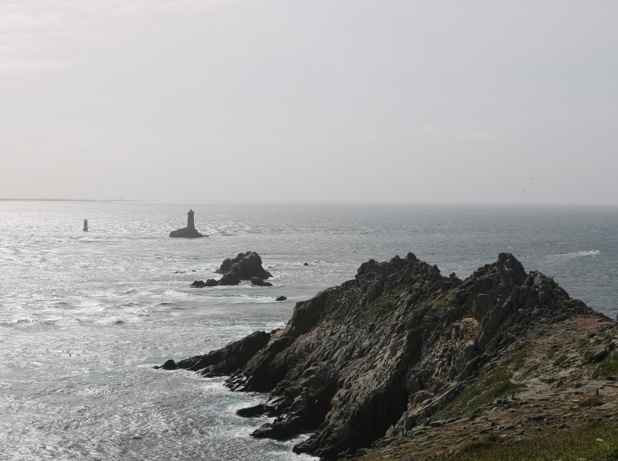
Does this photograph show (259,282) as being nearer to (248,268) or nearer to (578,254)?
(248,268)

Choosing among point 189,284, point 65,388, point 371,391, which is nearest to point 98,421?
point 65,388

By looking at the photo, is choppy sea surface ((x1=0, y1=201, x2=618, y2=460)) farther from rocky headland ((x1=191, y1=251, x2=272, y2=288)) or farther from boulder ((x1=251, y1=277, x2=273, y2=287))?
rocky headland ((x1=191, y1=251, x2=272, y2=288))

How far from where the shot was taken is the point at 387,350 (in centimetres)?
4966

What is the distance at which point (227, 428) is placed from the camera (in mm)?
50531

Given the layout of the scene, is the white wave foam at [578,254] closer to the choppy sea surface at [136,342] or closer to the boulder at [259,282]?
the choppy sea surface at [136,342]

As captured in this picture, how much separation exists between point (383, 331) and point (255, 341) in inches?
649

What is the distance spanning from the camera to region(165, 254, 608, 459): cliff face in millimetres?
43469

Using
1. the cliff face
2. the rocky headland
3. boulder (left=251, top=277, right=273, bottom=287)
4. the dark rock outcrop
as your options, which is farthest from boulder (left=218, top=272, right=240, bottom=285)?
the cliff face

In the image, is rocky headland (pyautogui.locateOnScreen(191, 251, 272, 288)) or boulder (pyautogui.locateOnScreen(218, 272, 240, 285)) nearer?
rocky headland (pyautogui.locateOnScreen(191, 251, 272, 288))

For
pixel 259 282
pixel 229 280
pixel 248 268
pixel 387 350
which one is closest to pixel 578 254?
pixel 248 268

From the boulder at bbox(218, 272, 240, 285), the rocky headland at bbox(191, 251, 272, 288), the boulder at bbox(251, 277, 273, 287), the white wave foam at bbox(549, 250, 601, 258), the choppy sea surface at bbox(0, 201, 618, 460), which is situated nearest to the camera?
the choppy sea surface at bbox(0, 201, 618, 460)

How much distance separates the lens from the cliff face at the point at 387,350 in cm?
4347

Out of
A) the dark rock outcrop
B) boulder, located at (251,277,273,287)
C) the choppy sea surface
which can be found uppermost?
the dark rock outcrop

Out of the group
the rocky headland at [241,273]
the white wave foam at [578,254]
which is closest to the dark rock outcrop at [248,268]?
the rocky headland at [241,273]
